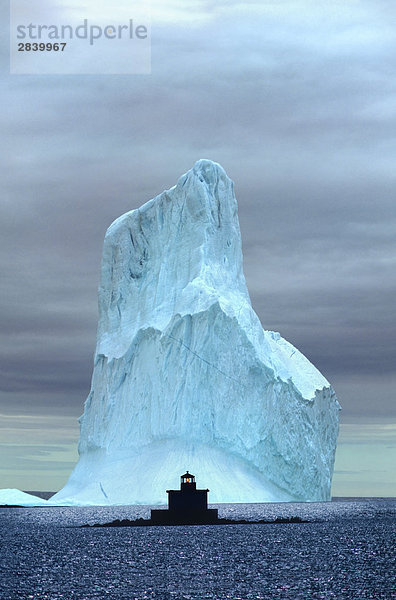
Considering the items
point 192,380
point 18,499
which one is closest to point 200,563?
point 192,380

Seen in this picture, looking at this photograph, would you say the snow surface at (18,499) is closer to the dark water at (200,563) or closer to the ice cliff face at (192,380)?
the ice cliff face at (192,380)

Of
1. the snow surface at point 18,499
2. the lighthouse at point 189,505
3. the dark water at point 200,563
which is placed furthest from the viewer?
the snow surface at point 18,499

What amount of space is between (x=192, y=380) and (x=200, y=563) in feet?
86.1

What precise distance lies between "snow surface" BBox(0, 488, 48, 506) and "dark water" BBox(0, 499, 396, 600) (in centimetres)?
1302

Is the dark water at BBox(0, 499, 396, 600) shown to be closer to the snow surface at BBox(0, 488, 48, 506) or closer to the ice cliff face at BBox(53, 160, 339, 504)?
the ice cliff face at BBox(53, 160, 339, 504)

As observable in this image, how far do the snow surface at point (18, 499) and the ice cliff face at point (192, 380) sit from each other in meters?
1.70

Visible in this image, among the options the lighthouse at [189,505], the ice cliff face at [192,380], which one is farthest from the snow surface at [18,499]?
the lighthouse at [189,505]

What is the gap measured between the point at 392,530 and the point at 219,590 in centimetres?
2824

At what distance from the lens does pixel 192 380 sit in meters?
61.3

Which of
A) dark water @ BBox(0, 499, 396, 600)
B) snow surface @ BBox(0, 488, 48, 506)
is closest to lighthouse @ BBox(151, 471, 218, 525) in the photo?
dark water @ BBox(0, 499, 396, 600)

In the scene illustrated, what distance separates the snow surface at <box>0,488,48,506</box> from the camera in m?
67.5

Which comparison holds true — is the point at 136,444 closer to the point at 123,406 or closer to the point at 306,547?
the point at 123,406

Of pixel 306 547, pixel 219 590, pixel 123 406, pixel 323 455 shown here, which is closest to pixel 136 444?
pixel 123 406

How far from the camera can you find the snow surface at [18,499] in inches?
2658
